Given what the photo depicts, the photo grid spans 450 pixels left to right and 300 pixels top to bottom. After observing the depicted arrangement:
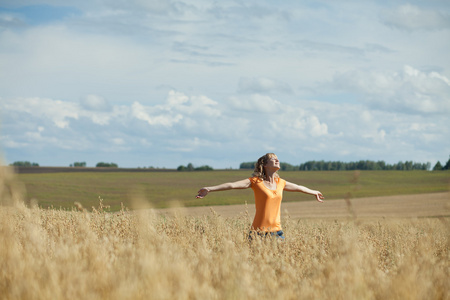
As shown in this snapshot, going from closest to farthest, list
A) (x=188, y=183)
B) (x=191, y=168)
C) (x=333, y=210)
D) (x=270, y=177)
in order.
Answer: (x=270, y=177), (x=333, y=210), (x=188, y=183), (x=191, y=168)

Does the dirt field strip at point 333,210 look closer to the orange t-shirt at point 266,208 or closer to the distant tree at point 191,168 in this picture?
the orange t-shirt at point 266,208

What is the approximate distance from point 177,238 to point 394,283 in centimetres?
375

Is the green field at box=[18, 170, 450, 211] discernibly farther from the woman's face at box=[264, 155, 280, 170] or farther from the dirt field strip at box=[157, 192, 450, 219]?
the woman's face at box=[264, 155, 280, 170]

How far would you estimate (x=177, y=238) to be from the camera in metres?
7.41

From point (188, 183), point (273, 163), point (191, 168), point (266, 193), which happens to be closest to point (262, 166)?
point (273, 163)

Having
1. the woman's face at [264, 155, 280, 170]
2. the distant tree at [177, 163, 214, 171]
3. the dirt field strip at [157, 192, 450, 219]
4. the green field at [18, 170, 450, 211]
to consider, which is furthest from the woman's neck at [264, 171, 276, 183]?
the distant tree at [177, 163, 214, 171]

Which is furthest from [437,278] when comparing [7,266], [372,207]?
[372,207]

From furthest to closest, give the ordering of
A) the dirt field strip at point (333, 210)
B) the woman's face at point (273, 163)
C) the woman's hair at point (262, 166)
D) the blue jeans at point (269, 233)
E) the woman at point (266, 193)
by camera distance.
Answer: the dirt field strip at point (333, 210) → the woman's hair at point (262, 166) → the woman's face at point (273, 163) → the woman at point (266, 193) → the blue jeans at point (269, 233)

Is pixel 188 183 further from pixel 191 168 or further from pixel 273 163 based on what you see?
pixel 273 163

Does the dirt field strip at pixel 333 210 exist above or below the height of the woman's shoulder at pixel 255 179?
below

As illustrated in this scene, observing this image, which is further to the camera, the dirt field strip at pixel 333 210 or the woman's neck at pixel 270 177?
the dirt field strip at pixel 333 210

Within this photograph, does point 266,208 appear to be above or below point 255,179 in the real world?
below

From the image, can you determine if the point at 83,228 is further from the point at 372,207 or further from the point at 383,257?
the point at 372,207

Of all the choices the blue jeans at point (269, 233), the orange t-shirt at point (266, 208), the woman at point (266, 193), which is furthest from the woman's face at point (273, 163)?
the blue jeans at point (269, 233)
